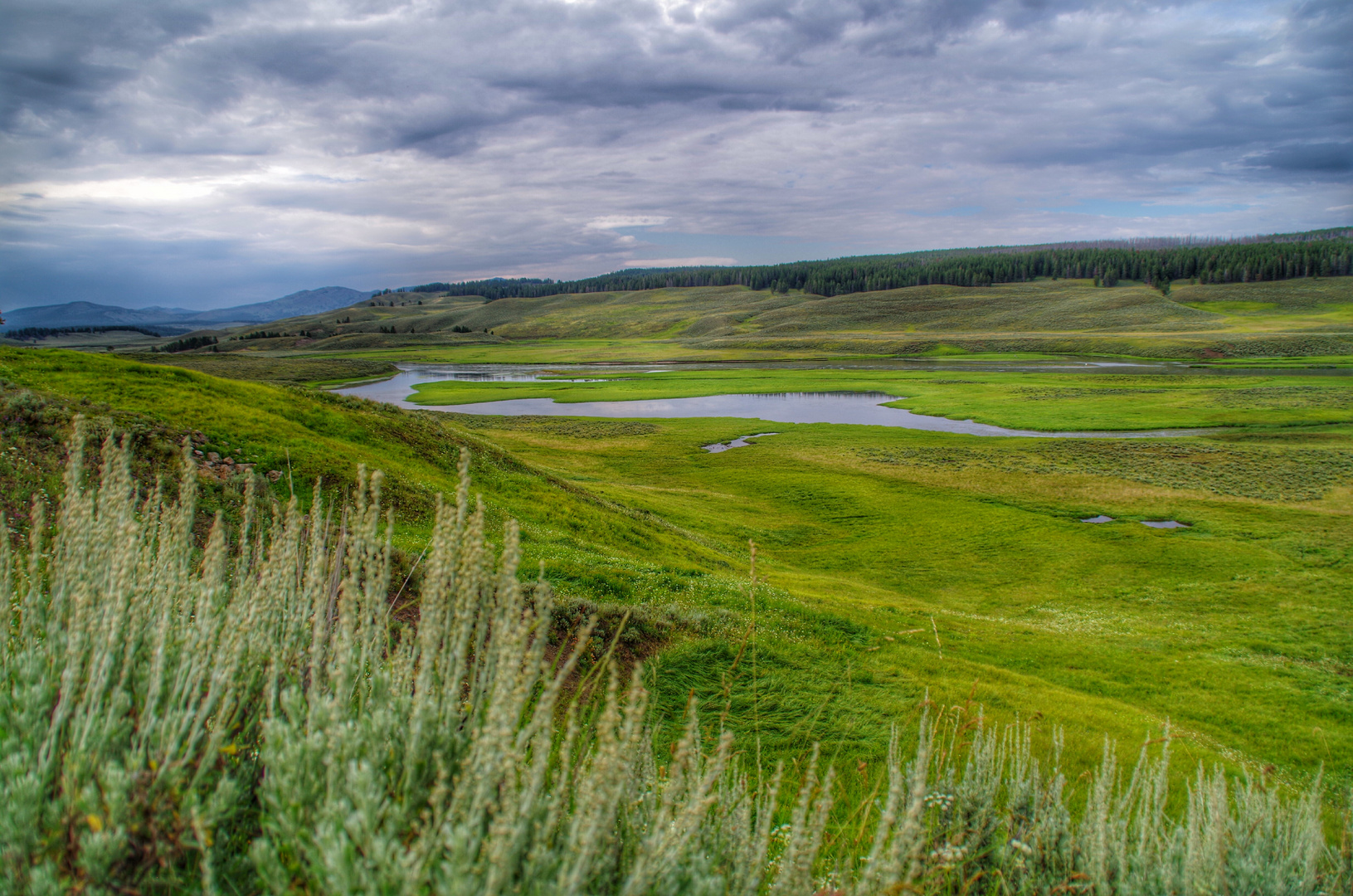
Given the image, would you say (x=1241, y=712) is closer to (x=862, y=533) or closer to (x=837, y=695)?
(x=837, y=695)

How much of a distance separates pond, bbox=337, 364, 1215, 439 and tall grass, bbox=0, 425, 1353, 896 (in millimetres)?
48407

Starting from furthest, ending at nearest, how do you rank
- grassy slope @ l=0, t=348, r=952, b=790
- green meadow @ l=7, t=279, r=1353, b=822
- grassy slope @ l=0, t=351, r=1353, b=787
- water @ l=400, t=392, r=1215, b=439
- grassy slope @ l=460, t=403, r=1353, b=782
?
water @ l=400, t=392, r=1215, b=439 → grassy slope @ l=460, t=403, r=1353, b=782 → grassy slope @ l=0, t=351, r=1353, b=787 → green meadow @ l=7, t=279, r=1353, b=822 → grassy slope @ l=0, t=348, r=952, b=790

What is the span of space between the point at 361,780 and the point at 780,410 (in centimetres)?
6274

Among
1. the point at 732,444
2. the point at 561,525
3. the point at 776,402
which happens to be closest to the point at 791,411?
the point at 776,402

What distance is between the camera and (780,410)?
63.9 m

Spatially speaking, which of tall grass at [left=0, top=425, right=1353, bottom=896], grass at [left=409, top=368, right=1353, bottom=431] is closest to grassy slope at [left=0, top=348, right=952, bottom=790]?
tall grass at [left=0, top=425, right=1353, bottom=896]

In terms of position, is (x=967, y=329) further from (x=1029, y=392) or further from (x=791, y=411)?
(x=791, y=411)

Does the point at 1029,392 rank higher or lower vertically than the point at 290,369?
lower

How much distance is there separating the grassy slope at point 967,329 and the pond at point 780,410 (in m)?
53.0

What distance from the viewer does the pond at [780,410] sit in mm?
50125

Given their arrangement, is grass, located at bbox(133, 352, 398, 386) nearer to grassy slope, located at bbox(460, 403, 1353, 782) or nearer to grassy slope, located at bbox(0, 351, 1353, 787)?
grassy slope, located at bbox(460, 403, 1353, 782)

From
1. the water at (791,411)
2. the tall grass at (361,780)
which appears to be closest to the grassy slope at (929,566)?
the tall grass at (361,780)

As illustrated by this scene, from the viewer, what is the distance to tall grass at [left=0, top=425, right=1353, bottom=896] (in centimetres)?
227

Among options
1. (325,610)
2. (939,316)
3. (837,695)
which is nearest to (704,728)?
(837,695)
